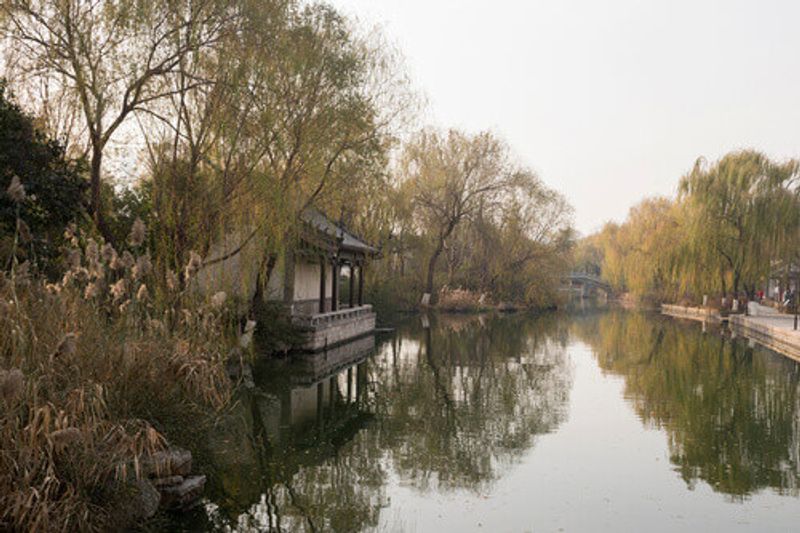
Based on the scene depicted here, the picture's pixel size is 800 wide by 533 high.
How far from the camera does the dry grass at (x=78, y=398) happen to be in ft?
16.6

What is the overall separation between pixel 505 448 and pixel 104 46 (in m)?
9.02

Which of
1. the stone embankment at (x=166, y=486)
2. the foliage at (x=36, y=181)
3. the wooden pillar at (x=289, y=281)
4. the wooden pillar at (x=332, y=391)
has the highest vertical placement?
the foliage at (x=36, y=181)

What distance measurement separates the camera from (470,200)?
3759cm

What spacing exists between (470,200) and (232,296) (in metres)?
24.7

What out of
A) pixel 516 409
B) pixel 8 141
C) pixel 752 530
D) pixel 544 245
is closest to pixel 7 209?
pixel 8 141

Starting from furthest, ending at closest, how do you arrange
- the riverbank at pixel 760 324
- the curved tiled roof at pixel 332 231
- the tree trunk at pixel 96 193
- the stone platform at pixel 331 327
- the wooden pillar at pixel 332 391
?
the riverbank at pixel 760 324, the curved tiled roof at pixel 332 231, the stone platform at pixel 331 327, the tree trunk at pixel 96 193, the wooden pillar at pixel 332 391

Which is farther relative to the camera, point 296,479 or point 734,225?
point 734,225

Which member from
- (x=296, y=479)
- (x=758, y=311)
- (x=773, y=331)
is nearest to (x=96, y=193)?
(x=296, y=479)

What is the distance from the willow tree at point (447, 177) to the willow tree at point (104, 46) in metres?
23.3

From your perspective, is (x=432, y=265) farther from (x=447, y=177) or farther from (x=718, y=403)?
(x=718, y=403)

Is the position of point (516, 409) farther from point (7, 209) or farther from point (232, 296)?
point (7, 209)

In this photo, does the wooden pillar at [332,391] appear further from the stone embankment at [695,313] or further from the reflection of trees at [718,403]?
the stone embankment at [695,313]

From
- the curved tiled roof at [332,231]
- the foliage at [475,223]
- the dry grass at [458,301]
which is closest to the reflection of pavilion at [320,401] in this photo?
the curved tiled roof at [332,231]

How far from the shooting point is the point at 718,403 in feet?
43.5
